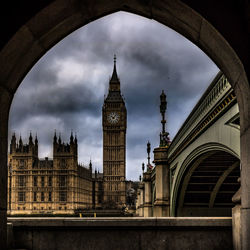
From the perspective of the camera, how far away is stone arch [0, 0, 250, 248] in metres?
4.45

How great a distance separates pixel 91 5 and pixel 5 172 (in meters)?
2.11

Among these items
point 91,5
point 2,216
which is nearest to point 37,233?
point 2,216

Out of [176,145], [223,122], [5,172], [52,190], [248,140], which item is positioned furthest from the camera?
[52,190]

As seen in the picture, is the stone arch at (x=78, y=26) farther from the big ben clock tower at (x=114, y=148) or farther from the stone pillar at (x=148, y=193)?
the big ben clock tower at (x=114, y=148)

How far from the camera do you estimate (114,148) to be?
130875mm

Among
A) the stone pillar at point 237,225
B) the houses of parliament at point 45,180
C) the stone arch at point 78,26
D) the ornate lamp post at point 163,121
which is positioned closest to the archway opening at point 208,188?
the ornate lamp post at point 163,121

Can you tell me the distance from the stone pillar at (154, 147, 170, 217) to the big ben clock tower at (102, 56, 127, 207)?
102548 mm

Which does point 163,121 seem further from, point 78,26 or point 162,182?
point 78,26

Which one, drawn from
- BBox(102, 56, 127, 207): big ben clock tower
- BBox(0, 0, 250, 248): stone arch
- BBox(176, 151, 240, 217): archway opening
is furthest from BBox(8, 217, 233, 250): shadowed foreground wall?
BBox(102, 56, 127, 207): big ben clock tower

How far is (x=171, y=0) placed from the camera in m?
4.56

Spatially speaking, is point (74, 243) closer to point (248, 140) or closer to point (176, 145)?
point (248, 140)

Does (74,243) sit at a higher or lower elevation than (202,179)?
lower

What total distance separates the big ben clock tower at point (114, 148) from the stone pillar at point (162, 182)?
103 meters

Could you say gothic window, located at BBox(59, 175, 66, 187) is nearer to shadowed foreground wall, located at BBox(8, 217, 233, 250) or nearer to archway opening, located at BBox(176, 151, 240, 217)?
archway opening, located at BBox(176, 151, 240, 217)
